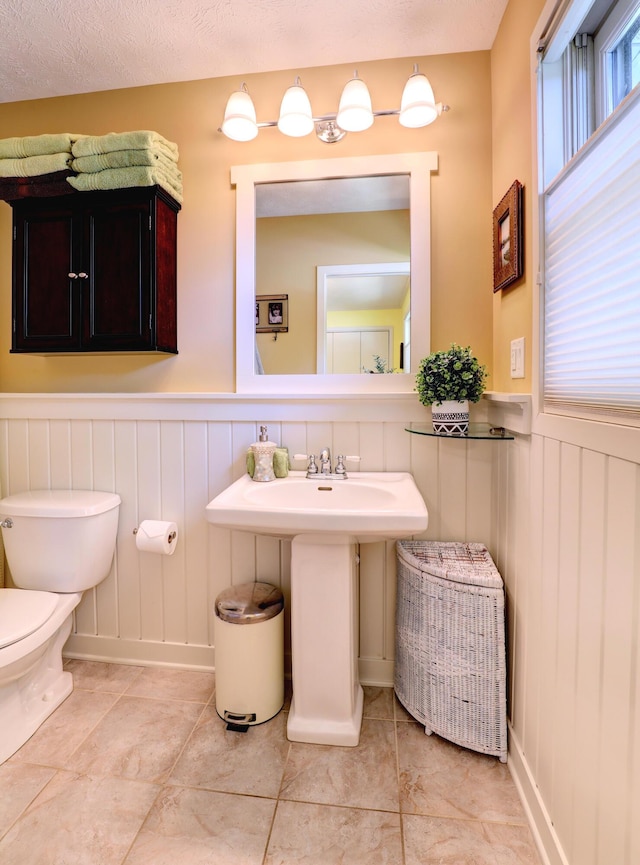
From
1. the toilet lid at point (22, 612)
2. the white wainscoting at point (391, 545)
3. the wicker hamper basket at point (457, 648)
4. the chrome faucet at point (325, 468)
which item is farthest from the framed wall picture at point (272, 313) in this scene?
the toilet lid at point (22, 612)

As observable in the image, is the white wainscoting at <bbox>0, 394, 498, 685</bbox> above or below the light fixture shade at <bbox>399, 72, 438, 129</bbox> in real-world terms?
below

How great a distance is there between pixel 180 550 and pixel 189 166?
1.57 metres

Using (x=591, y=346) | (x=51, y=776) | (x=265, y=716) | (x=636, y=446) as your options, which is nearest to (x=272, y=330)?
(x=591, y=346)

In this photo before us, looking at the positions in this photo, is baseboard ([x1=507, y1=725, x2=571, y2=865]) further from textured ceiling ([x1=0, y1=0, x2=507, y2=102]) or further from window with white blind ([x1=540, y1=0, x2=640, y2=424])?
textured ceiling ([x1=0, y1=0, x2=507, y2=102])

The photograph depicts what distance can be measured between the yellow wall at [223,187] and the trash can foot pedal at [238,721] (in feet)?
3.93

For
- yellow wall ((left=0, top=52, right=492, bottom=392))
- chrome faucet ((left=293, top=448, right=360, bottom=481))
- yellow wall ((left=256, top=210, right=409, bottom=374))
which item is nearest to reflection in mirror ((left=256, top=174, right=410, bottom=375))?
yellow wall ((left=256, top=210, right=409, bottom=374))

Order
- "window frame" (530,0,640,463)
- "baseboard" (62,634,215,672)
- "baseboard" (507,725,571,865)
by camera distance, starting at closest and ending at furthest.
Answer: "window frame" (530,0,640,463) < "baseboard" (507,725,571,865) < "baseboard" (62,634,215,672)

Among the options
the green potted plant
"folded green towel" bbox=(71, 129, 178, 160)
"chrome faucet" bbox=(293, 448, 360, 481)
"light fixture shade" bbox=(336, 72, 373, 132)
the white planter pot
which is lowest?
"chrome faucet" bbox=(293, 448, 360, 481)

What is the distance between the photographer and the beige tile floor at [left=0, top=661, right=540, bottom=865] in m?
1.10

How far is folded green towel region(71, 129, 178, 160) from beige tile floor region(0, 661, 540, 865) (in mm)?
2045

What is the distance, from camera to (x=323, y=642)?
1432 mm

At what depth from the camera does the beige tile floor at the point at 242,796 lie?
3.61 feet

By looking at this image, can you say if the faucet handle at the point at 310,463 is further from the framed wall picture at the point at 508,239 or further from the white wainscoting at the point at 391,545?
the framed wall picture at the point at 508,239

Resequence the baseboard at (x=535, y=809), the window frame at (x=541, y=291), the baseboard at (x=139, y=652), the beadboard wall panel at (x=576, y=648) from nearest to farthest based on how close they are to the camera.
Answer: the beadboard wall panel at (x=576, y=648) < the window frame at (x=541, y=291) < the baseboard at (x=535, y=809) < the baseboard at (x=139, y=652)
